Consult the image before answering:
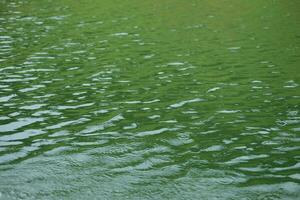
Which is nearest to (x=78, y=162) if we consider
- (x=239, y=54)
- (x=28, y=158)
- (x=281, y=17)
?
(x=28, y=158)

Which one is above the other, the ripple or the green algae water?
the ripple

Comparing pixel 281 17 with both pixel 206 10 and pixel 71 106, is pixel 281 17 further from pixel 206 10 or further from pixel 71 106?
pixel 71 106

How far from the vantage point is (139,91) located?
78.2ft

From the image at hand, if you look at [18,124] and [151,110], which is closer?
[18,124]

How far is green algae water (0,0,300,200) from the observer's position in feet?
48.2

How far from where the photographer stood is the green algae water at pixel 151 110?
48.2 feet

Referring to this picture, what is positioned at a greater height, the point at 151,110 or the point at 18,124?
the point at 18,124

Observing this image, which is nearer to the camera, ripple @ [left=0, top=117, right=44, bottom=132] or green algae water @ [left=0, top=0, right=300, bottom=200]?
green algae water @ [left=0, top=0, right=300, bottom=200]

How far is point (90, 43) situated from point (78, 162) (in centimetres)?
1986

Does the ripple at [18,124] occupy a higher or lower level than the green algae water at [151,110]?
higher

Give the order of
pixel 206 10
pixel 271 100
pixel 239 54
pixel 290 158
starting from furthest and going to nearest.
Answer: pixel 206 10 < pixel 239 54 < pixel 271 100 < pixel 290 158

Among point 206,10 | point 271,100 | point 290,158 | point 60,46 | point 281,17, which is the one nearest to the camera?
point 290,158

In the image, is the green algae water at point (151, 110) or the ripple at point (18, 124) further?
the ripple at point (18, 124)

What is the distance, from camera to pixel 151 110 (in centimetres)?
2095
